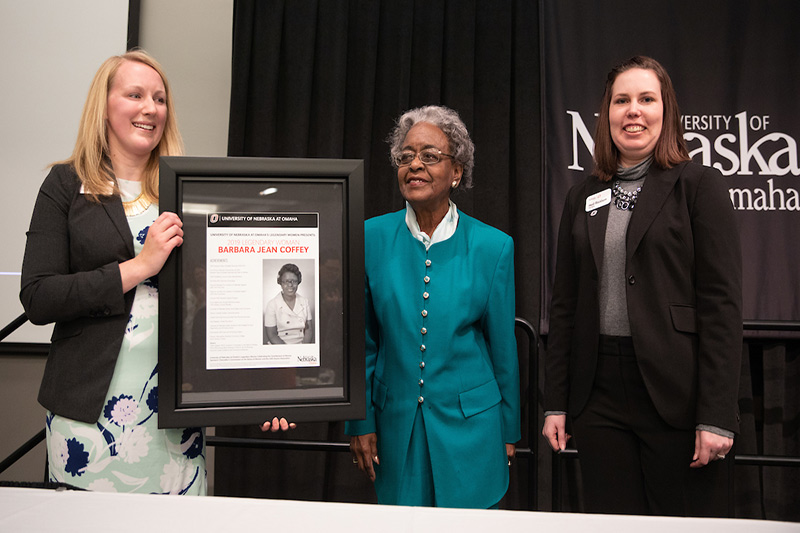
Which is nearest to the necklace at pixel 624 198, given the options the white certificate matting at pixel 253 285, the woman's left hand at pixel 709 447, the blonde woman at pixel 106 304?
the woman's left hand at pixel 709 447

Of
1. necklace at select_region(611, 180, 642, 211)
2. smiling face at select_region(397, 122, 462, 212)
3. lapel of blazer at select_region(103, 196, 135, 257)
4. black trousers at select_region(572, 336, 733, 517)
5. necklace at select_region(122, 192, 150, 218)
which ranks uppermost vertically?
smiling face at select_region(397, 122, 462, 212)

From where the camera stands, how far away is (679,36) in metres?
2.99

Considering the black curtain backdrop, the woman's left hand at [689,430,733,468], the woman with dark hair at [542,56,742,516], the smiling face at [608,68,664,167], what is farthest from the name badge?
the black curtain backdrop

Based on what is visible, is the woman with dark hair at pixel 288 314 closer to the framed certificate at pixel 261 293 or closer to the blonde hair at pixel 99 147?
the framed certificate at pixel 261 293

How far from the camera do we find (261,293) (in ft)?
4.58

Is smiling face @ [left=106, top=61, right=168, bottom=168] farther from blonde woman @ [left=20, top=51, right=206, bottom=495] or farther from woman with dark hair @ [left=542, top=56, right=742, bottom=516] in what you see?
woman with dark hair @ [left=542, top=56, right=742, bottom=516]

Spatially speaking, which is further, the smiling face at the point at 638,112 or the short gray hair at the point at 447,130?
the short gray hair at the point at 447,130

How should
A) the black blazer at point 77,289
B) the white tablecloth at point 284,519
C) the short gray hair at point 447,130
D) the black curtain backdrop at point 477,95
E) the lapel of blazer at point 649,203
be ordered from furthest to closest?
1. the black curtain backdrop at point 477,95
2. the short gray hair at point 447,130
3. the lapel of blazer at point 649,203
4. the black blazer at point 77,289
5. the white tablecloth at point 284,519

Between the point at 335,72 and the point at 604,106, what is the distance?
1.80 metres

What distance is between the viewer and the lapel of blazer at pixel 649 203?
153cm

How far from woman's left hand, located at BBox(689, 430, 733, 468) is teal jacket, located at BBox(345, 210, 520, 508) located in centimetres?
50

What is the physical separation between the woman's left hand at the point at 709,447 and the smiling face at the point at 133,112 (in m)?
1.66

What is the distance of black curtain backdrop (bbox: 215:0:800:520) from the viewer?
2953mm

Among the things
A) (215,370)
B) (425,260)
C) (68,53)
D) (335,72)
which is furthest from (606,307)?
(68,53)
